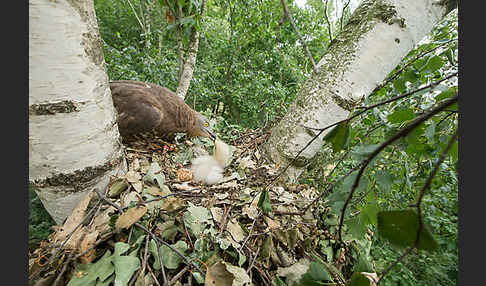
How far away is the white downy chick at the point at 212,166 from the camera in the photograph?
0.82 metres

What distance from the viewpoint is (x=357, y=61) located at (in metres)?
0.71

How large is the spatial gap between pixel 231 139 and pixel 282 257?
2.89 ft

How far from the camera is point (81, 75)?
0.53 meters

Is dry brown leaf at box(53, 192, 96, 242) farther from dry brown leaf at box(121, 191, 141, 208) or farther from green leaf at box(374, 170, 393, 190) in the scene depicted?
green leaf at box(374, 170, 393, 190)

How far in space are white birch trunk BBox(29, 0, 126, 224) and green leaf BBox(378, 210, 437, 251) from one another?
2.29 feet

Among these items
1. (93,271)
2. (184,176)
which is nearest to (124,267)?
(93,271)

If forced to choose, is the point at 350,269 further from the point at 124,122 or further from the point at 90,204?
the point at 124,122

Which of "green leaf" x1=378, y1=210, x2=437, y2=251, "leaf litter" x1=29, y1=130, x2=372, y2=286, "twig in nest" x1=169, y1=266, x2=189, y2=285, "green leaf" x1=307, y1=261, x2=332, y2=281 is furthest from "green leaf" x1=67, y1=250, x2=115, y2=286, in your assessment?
"green leaf" x1=378, y1=210, x2=437, y2=251

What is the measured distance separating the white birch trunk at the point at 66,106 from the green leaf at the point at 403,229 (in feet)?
2.29

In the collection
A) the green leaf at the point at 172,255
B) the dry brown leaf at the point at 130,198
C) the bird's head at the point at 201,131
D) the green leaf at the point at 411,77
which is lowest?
the bird's head at the point at 201,131

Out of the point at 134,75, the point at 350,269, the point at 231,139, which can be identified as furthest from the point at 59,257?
the point at 134,75

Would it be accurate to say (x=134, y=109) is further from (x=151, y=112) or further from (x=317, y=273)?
(x=317, y=273)

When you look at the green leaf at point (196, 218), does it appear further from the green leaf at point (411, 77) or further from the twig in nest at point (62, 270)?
the green leaf at point (411, 77)

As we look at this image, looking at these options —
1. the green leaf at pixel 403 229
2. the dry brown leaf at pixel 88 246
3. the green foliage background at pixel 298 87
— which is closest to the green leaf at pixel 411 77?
the green foliage background at pixel 298 87
